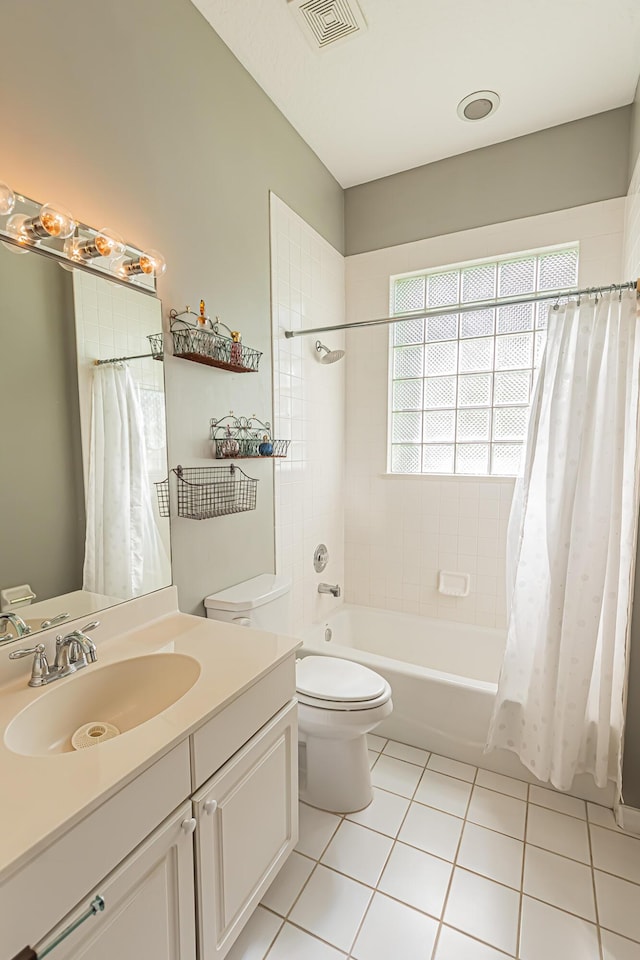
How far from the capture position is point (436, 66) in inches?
75.0

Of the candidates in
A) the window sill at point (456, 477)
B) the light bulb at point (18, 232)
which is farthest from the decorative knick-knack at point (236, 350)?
the window sill at point (456, 477)

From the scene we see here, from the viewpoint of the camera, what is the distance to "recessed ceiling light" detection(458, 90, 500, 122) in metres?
2.06

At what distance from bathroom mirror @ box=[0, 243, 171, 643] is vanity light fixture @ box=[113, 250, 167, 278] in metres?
0.05

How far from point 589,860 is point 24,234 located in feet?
8.40

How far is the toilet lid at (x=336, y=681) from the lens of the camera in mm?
1670

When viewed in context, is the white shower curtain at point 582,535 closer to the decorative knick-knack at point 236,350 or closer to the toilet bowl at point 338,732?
the toilet bowl at point 338,732

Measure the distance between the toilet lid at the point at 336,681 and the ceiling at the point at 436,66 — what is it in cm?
252

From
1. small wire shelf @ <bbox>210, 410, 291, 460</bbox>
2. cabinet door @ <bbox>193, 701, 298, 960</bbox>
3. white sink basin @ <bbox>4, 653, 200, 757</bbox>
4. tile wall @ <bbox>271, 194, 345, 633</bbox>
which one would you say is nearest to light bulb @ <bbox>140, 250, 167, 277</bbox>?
small wire shelf @ <bbox>210, 410, 291, 460</bbox>

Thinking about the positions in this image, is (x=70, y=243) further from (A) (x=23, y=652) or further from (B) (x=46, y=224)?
(A) (x=23, y=652)

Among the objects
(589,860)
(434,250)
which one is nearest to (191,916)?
(589,860)

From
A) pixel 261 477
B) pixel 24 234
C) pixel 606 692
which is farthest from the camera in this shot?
pixel 261 477

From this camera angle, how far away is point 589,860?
4.96 feet

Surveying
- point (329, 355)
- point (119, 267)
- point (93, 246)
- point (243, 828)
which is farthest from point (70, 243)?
point (243, 828)

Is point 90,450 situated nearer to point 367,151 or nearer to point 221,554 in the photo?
point 221,554
